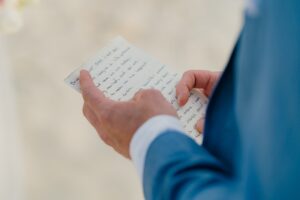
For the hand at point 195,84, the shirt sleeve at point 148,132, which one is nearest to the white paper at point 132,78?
the hand at point 195,84

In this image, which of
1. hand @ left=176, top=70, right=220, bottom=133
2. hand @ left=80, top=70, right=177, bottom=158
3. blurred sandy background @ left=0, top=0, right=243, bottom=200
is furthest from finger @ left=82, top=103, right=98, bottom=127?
blurred sandy background @ left=0, top=0, right=243, bottom=200

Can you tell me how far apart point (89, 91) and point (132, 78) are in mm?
70

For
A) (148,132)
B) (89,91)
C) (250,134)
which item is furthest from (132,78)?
(250,134)

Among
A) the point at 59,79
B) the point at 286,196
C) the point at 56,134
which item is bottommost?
the point at 286,196

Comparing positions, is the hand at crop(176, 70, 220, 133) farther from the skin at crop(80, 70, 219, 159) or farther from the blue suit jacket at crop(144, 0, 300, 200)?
the blue suit jacket at crop(144, 0, 300, 200)

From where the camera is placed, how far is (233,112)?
48cm

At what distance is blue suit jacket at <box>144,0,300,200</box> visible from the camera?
0.37 meters

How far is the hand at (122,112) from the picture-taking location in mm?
542

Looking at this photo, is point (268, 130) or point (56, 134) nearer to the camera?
point (268, 130)

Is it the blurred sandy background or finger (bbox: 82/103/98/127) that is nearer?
finger (bbox: 82/103/98/127)

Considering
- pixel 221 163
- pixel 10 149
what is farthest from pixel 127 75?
pixel 10 149

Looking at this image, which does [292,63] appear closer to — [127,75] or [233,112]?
[233,112]

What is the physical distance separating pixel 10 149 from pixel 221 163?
0.88 meters

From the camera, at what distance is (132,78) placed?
687 mm
